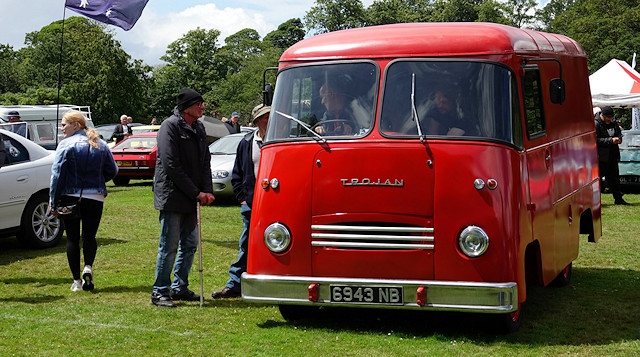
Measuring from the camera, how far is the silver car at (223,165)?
2219 centimetres

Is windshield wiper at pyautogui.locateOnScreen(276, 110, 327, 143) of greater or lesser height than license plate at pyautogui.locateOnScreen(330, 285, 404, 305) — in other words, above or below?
above

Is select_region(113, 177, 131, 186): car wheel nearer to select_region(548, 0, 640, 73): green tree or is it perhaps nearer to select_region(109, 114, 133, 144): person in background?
select_region(109, 114, 133, 144): person in background

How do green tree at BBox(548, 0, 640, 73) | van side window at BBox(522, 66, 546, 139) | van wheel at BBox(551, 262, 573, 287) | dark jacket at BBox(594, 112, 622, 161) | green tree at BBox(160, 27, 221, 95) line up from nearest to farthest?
van side window at BBox(522, 66, 546, 139)
van wheel at BBox(551, 262, 573, 287)
dark jacket at BBox(594, 112, 622, 161)
green tree at BBox(548, 0, 640, 73)
green tree at BBox(160, 27, 221, 95)

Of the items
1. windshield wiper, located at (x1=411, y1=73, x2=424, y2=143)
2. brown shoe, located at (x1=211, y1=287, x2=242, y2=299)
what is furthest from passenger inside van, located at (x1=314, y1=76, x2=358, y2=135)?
brown shoe, located at (x1=211, y1=287, x2=242, y2=299)

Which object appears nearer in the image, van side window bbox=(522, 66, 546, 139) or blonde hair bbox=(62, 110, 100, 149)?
van side window bbox=(522, 66, 546, 139)

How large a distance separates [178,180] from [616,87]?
929 inches

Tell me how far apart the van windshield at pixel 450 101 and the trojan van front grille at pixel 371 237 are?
0.78 meters

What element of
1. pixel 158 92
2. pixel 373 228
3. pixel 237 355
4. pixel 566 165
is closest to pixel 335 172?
pixel 373 228

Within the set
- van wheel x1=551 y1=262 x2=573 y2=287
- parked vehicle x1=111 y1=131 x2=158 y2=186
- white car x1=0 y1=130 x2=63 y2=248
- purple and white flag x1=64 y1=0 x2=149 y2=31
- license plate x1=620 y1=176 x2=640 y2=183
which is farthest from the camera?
parked vehicle x1=111 y1=131 x2=158 y2=186

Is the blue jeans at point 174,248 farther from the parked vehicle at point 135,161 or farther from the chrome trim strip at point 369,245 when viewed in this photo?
the parked vehicle at point 135,161

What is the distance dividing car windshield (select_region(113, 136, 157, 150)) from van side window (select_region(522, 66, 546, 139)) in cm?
2015

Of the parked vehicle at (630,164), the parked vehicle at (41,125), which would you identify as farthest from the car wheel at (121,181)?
the parked vehicle at (630,164)

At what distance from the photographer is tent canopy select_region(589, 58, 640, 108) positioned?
1182 inches

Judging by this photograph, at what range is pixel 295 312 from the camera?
9.26 meters
